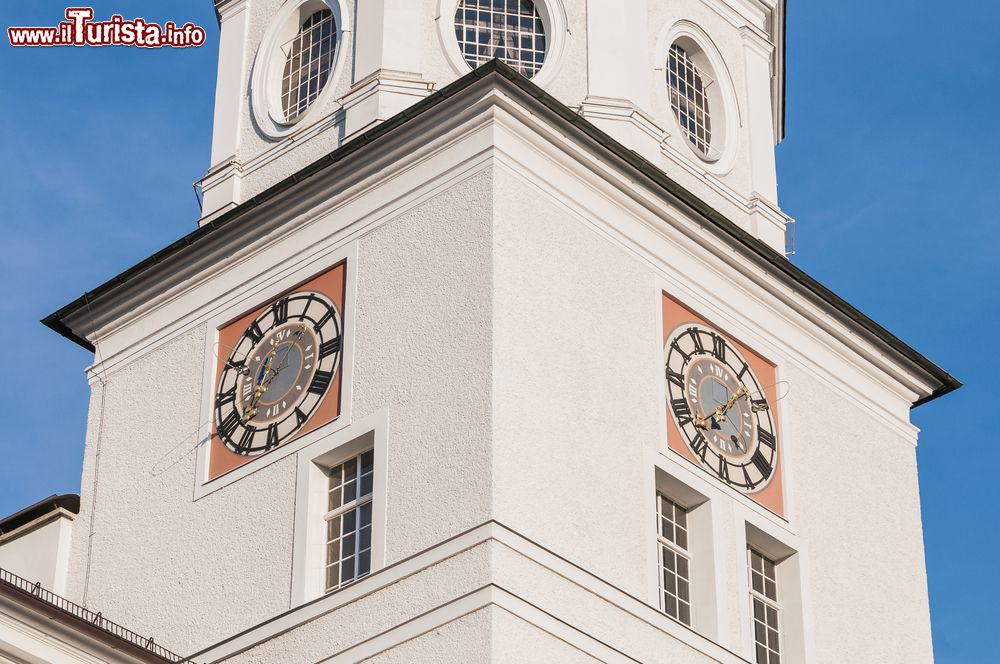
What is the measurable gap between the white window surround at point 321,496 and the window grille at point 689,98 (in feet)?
22.3

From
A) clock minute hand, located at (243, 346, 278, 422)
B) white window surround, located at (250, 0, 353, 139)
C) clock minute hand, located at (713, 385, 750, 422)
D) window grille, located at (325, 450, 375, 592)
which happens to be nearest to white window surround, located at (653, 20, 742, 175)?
clock minute hand, located at (713, 385, 750, 422)

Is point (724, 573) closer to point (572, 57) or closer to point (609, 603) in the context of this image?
point (609, 603)

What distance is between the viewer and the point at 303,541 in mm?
28578

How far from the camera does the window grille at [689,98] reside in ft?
109

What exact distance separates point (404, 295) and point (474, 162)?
5.49 feet

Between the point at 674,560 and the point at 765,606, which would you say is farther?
the point at 765,606

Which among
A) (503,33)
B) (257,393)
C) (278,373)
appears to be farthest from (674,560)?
(503,33)

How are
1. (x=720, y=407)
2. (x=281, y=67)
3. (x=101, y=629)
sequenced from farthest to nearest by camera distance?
(x=281, y=67)
(x=720, y=407)
(x=101, y=629)

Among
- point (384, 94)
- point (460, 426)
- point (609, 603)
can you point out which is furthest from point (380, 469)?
point (384, 94)

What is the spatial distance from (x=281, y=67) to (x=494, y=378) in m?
7.64

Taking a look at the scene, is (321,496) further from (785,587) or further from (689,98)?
(689,98)

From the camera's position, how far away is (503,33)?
32.5 m

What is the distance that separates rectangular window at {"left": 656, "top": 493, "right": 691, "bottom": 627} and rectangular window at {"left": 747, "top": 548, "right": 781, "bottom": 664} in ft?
3.21

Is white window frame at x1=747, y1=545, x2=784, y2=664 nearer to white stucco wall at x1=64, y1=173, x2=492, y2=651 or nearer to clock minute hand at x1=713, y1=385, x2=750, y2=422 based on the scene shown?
clock minute hand at x1=713, y1=385, x2=750, y2=422
